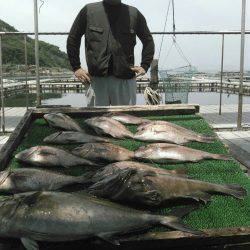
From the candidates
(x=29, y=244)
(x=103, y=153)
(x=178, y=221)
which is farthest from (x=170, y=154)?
(x=29, y=244)

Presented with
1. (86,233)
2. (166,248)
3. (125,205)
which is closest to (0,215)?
(86,233)

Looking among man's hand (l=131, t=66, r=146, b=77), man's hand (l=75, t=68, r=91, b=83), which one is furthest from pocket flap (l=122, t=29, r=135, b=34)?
man's hand (l=75, t=68, r=91, b=83)

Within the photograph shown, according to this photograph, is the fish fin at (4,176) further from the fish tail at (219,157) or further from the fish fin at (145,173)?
the fish tail at (219,157)

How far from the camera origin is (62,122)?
4.38m

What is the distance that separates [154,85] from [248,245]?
7.59 m

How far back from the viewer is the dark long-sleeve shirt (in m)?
5.66

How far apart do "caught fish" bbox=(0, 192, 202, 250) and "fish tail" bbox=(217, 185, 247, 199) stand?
2.01 ft

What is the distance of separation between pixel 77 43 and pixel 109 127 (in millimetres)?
2058

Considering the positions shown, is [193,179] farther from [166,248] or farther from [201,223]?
[166,248]

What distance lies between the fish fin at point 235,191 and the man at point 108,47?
2883mm

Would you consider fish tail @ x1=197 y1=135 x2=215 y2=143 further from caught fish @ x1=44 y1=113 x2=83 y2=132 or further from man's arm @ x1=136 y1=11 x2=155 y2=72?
man's arm @ x1=136 y1=11 x2=155 y2=72

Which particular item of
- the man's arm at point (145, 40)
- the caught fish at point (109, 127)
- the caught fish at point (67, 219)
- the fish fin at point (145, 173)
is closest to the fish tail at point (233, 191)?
the fish fin at point (145, 173)

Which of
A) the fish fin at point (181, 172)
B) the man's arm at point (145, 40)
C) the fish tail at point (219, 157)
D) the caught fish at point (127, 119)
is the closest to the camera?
the fish fin at point (181, 172)

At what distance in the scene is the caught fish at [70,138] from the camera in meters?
3.99
